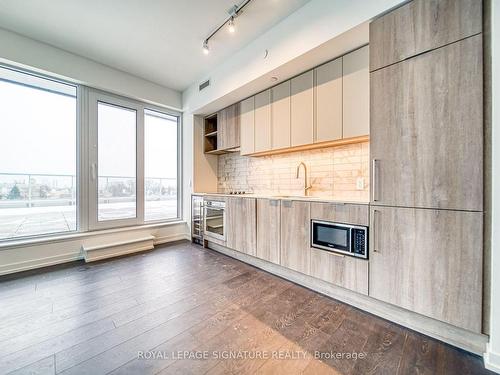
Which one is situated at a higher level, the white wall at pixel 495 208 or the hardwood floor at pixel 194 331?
the white wall at pixel 495 208

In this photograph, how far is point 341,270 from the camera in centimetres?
198

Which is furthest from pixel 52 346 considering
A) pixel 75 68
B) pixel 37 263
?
pixel 75 68

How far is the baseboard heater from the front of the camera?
3098 mm

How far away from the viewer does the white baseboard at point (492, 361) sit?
126 cm

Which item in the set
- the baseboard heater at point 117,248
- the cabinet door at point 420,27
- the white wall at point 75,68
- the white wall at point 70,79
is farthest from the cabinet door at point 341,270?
the white wall at point 75,68

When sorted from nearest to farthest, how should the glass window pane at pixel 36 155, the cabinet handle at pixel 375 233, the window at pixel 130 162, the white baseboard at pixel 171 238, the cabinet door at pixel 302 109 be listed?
Result: the cabinet handle at pixel 375 233 < the cabinet door at pixel 302 109 < the glass window pane at pixel 36 155 < the window at pixel 130 162 < the white baseboard at pixel 171 238

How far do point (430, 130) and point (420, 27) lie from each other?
77 centimetres

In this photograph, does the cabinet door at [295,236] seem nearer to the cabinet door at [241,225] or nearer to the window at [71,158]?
the cabinet door at [241,225]

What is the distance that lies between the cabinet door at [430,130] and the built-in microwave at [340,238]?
326 mm

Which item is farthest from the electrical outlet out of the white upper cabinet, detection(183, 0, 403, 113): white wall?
detection(183, 0, 403, 113): white wall

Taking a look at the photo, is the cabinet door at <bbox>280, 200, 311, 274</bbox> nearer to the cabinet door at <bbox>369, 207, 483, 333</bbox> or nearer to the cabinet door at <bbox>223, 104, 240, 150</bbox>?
the cabinet door at <bbox>369, 207, 483, 333</bbox>

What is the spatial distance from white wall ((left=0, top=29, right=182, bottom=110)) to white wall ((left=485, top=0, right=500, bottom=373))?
4.22 meters

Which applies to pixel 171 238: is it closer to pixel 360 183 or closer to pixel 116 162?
pixel 116 162

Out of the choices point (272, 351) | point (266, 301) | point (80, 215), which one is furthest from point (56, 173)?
point (272, 351)
